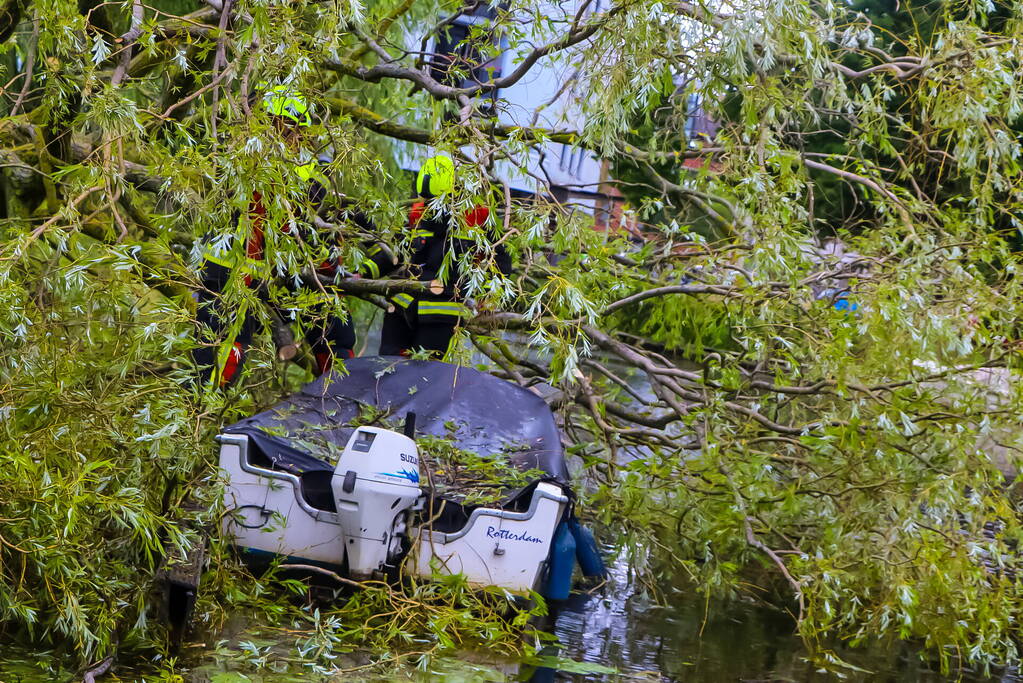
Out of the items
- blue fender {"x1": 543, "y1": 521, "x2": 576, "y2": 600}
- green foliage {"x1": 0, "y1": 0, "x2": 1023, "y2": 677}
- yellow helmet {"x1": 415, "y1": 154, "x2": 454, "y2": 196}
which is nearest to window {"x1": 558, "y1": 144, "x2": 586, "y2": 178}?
green foliage {"x1": 0, "y1": 0, "x2": 1023, "y2": 677}

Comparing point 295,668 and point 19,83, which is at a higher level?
point 19,83

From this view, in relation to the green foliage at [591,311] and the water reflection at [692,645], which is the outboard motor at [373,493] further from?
the water reflection at [692,645]

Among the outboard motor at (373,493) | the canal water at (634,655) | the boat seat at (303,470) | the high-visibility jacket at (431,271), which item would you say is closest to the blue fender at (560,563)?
the canal water at (634,655)

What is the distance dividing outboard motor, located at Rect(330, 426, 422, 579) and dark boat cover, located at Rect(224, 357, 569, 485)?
52cm

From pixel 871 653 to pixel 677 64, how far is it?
320 cm

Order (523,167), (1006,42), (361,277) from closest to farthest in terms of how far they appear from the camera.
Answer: (523,167) → (1006,42) → (361,277)

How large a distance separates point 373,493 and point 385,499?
0.06 meters

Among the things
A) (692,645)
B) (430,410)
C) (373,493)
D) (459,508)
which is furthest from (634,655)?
(373,493)

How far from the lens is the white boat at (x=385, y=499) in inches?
187

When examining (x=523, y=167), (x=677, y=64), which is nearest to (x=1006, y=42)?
(x=677, y=64)

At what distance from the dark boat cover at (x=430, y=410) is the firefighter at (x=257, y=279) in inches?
9.7

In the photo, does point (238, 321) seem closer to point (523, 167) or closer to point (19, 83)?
point (523, 167)

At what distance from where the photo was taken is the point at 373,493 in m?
4.68

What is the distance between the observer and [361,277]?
6.74 m
